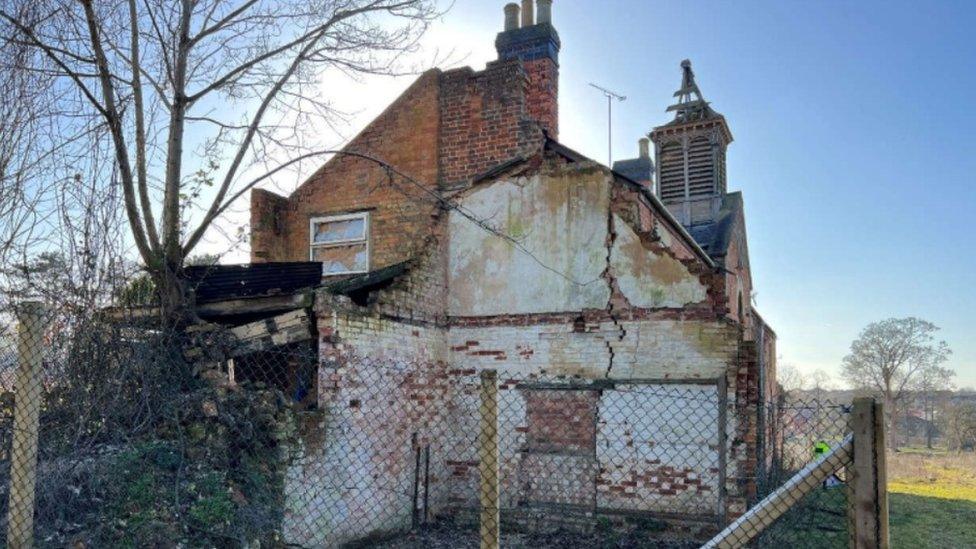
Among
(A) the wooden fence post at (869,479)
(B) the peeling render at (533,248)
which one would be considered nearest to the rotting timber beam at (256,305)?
(B) the peeling render at (533,248)

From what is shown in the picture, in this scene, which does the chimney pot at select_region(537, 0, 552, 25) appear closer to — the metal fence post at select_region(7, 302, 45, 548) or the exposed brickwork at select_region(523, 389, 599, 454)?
the exposed brickwork at select_region(523, 389, 599, 454)

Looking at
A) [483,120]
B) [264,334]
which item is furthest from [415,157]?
[264,334]

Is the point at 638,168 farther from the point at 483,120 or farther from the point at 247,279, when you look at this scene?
the point at 247,279

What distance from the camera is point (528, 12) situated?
43.3 feet

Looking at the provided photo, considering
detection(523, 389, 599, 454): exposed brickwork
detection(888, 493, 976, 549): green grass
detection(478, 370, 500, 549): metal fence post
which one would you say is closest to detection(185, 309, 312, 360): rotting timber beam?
detection(523, 389, 599, 454): exposed brickwork

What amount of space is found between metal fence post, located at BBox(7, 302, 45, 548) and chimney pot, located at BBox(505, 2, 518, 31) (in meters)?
10.8

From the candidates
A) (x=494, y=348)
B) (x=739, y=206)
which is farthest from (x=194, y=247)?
(x=739, y=206)

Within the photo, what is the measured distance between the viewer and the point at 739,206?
2181 centimetres

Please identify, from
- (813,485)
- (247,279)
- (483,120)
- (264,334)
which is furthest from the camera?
(483,120)

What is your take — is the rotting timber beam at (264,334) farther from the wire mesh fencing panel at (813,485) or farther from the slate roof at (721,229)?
the slate roof at (721,229)

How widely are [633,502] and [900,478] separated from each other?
1809cm

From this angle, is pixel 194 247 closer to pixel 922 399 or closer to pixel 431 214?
pixel 431 214

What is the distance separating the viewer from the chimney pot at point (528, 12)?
1316 centimetres

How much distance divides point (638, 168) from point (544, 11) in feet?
43.2
